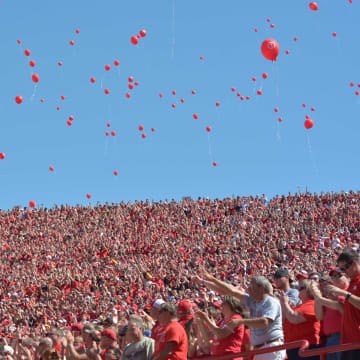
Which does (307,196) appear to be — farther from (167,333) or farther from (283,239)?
(167,333)

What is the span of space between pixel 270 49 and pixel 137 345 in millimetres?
9474

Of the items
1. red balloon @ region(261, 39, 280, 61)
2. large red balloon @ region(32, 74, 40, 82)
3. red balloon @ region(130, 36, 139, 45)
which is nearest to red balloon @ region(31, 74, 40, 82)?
large red balloon @ region(32, 74, 40, 82)

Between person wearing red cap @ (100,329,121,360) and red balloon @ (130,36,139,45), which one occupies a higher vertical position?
red balloon @ (130,36,139,45)

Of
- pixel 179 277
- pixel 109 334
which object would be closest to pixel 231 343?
pixel 109 334

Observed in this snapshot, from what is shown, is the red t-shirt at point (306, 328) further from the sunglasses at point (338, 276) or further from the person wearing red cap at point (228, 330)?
the person wearing red cap at point (228, 330)

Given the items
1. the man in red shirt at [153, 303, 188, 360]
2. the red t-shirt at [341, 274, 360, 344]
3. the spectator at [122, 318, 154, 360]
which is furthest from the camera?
the spectator at [122, 318, 154, 360]

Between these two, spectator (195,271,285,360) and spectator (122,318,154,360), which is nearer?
spectator (195,271,285,360)

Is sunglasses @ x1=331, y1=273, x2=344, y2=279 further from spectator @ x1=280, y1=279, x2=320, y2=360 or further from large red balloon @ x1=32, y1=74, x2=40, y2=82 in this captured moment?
large red balloon @ x1=32, y1=74, x2=40, y2=82

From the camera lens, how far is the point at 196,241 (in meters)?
28.3

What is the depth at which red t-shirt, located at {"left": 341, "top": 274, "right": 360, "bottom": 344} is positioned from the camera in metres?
6.16

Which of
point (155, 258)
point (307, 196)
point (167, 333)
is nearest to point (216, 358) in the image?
point (167, 333)

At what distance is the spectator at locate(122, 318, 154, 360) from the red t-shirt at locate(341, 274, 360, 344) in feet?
6.71

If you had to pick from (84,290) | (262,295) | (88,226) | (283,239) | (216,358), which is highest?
(88,226)

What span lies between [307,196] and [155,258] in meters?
7.67
